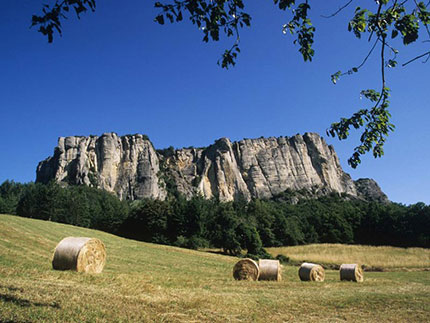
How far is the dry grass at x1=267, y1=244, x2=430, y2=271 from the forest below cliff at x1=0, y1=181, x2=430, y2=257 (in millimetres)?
7661

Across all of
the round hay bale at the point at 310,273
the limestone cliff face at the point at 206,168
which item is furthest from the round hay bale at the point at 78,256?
the limestone cliff face at the point at 206,168

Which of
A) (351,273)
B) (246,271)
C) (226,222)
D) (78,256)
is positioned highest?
(226,222)

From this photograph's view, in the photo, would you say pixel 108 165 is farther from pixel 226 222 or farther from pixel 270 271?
pixel 270 271

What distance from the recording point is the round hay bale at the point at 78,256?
39.2 ft

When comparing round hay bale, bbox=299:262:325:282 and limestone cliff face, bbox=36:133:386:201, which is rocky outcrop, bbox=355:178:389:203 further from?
round hay bale, bbox=299:262:325:282

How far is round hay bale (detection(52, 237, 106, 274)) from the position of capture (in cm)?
1195

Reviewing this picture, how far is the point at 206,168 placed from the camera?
140375 millimetres

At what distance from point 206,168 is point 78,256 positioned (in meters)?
128

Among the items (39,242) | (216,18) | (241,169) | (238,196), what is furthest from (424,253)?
(241,169)

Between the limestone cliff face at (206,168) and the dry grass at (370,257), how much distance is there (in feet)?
261

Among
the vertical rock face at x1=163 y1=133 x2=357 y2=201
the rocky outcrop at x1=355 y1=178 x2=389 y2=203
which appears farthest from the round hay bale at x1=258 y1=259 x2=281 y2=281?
the rocky outcrop at x1=355 y1=178 x2=389 y2=203

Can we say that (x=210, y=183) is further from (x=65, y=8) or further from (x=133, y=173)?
(x=65, y=8)

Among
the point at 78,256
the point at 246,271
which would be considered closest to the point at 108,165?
the point at 246,271

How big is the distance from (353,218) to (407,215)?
10.9 meters
